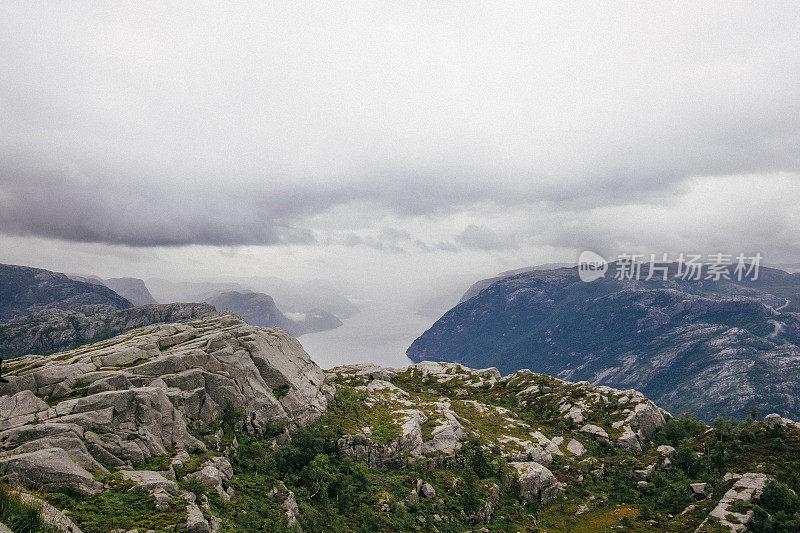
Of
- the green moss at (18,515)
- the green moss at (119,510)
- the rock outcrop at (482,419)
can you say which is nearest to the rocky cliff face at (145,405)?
the green moss at (119,510)

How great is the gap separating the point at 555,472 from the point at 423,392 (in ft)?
116

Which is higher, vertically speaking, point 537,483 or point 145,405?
point 145,405

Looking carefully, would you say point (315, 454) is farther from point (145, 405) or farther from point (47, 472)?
point (47, 472)

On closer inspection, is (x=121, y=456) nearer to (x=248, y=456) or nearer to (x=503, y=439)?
(x=248, y=456)

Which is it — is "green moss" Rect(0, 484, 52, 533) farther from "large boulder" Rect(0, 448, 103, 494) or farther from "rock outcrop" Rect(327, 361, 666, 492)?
"rock outcrop" Rect(327, 361, 666, 492)

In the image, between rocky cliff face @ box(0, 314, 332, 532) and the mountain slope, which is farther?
the mountain slope

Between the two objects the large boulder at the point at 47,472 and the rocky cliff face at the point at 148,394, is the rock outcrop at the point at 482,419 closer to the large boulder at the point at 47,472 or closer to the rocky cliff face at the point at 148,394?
the rocky cliff face at the point at 148,394

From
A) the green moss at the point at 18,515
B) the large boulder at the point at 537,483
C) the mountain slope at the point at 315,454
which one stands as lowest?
the large boulder at the point at 537,483

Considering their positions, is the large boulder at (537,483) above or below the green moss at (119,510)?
below

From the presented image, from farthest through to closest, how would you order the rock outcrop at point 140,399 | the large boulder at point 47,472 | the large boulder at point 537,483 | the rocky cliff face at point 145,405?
the large boulder at point 537,483 → the rock outcrop at point 140,399 → the rocky cliff face at point 145,405 → the large boulder at point 47,472

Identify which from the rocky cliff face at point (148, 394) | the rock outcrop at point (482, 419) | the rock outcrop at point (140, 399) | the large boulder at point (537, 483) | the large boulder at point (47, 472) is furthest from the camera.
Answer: the rock outcrop at point (482, 419)

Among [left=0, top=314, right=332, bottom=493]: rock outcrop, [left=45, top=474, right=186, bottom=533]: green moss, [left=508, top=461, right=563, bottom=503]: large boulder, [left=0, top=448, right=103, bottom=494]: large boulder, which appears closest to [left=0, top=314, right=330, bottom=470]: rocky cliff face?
[left=0, top=314, right=332, bottom=493]: rock outcrop

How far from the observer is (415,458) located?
4803cm

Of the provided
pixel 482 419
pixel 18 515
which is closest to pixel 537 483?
pixel 482 419
